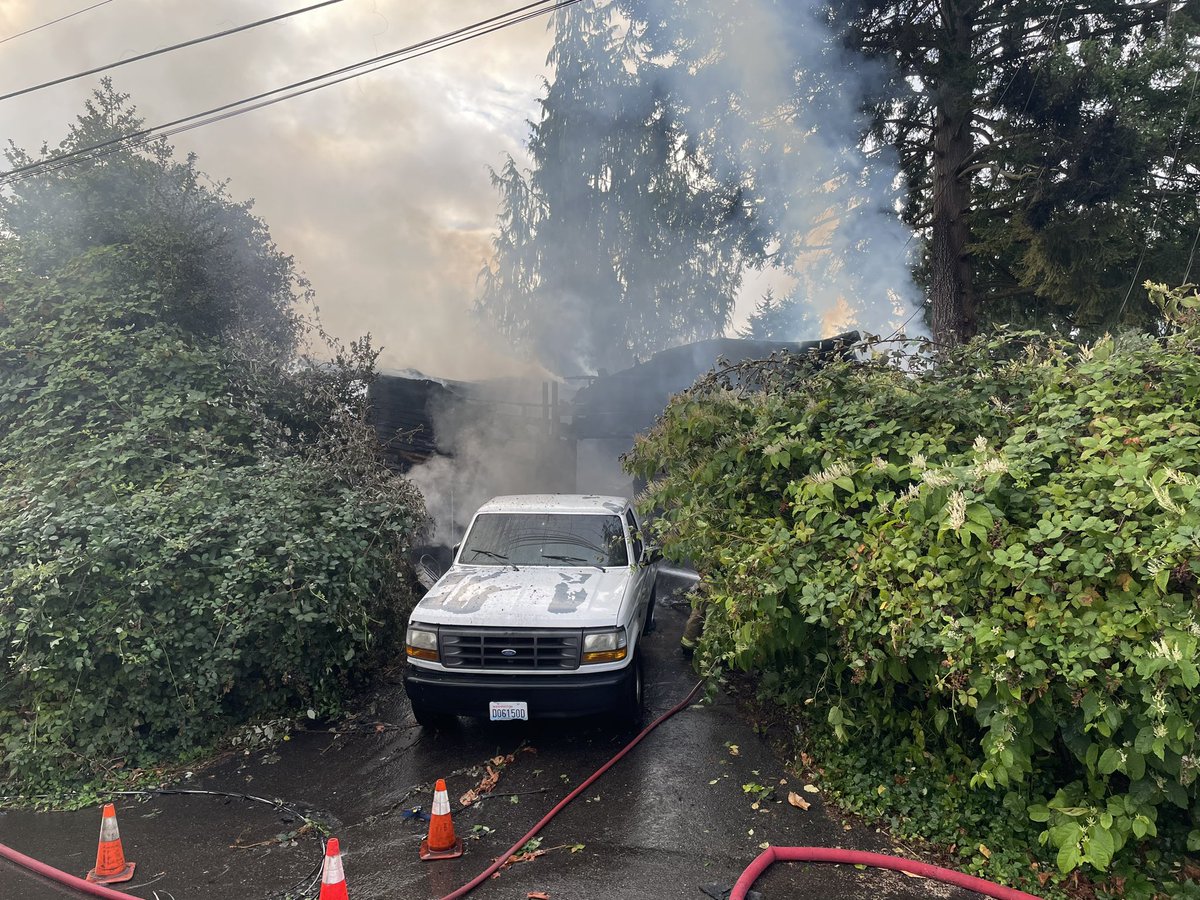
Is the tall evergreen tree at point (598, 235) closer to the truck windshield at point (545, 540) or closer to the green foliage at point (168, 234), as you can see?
the green foliage at point (168, 234)

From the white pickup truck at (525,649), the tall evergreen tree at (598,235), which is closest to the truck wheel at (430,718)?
the white pickup truck at (525,649)

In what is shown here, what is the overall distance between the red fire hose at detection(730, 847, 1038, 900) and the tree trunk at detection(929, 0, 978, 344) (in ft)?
32.5

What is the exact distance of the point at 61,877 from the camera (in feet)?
12.4

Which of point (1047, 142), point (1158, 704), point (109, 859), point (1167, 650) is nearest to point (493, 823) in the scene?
point (109, 859)

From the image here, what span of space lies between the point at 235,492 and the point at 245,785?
2854 millimetres

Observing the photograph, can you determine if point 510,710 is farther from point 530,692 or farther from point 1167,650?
point 1167,650

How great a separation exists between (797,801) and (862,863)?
675 mm

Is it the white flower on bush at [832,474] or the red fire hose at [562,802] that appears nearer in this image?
the red fire hose at [562,802]

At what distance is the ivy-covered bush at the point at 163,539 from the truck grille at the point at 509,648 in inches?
56.8

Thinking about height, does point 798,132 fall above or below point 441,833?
above

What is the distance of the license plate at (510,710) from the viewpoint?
4840 millimetres

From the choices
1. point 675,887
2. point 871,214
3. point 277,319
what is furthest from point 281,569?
point 871,214

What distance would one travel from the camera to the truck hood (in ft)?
16.3

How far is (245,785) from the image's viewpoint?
16.2ft
